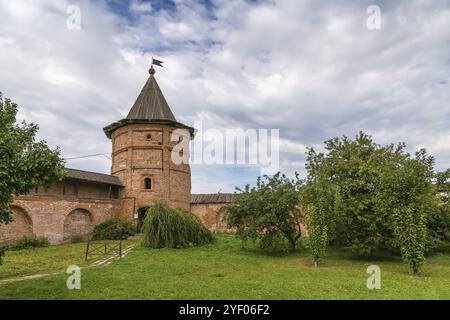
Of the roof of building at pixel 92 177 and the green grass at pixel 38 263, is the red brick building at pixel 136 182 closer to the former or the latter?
the roof of building at pixel 92 177

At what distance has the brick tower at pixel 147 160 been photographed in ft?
102

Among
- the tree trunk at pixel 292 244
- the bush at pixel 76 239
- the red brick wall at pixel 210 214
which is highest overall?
the red brick wall at pixel 210 214

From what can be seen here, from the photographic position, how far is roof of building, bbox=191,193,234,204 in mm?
35031

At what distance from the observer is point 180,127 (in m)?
33.3

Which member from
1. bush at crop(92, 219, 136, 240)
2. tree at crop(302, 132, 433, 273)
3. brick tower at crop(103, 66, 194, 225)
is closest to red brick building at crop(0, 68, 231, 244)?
brick tower at crop(103, 66, 194, 225)

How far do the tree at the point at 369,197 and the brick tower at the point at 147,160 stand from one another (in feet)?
51.4

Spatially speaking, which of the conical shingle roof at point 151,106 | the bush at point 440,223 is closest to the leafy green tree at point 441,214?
the bush at point 440,223

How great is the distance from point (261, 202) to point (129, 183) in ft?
51.7

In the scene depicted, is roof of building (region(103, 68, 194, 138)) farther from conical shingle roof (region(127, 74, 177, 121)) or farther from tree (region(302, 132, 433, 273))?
tree (region(302, 132, 433, 273))

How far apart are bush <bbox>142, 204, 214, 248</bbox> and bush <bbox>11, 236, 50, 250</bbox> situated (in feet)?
25.1

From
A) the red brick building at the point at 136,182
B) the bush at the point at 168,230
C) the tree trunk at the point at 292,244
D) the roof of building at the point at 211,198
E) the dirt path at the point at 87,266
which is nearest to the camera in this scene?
the dirt path at the point at 87,266
